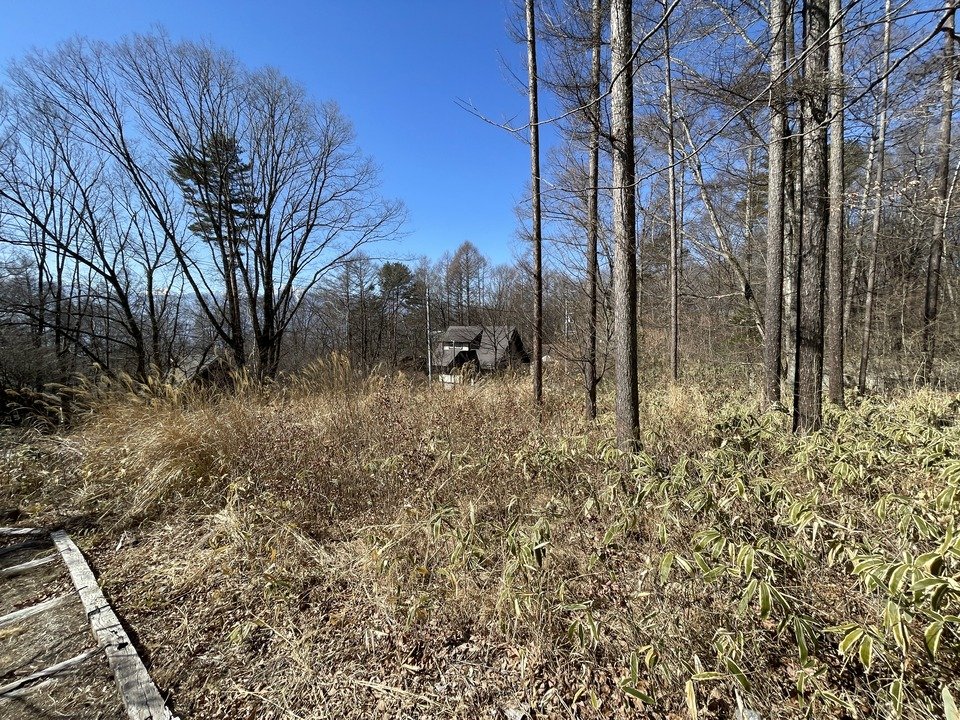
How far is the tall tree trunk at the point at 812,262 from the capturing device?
4395 millimetres

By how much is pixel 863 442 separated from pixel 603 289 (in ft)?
11.8

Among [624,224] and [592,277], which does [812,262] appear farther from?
[624,224]

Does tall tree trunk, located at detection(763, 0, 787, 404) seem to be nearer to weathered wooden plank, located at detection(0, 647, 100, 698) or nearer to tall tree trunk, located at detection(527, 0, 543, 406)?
tall tree trunk, located at detection(527, 0, 543, 406)

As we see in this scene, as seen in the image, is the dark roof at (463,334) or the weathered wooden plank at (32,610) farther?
the dark roof at (463,334)

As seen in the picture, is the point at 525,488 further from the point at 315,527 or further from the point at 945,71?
the point at 945,71

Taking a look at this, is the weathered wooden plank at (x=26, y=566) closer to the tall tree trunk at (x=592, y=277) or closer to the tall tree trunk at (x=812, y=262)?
the tall tree trunk at (x=592, y=277)

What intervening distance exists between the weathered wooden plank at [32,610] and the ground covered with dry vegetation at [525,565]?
23 centimetres

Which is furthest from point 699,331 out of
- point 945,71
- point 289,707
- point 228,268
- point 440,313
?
point 440,313

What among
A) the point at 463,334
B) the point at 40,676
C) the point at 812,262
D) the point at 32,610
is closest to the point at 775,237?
the point at 812,262

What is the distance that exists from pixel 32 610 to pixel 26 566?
759mm

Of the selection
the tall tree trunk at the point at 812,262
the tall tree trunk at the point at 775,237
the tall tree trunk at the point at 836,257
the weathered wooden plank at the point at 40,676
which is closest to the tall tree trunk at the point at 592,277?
the tall tree trunk at the point at 775,237

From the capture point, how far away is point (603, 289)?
5.88 meters

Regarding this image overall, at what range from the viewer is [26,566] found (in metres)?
2.89

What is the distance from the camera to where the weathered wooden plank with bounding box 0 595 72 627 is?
2.35 meters
